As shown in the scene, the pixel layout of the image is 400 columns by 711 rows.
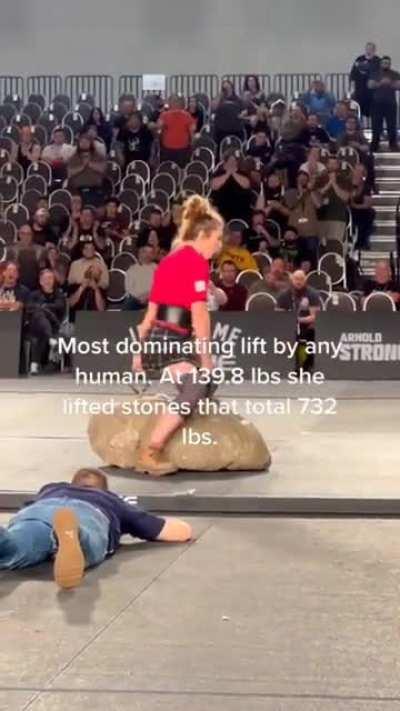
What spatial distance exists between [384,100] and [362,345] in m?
8.28

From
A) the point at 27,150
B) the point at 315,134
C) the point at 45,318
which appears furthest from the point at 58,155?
the point at 45,318

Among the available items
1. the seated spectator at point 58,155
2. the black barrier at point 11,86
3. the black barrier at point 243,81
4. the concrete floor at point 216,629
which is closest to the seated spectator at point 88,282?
the seated spectator at point 58,155

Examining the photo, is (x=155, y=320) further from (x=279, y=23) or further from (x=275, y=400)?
(x=279, y=23)

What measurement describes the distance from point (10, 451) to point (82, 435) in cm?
99

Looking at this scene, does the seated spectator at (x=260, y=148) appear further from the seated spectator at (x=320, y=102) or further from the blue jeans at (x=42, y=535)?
the blue jeans at (x=42, y=535)

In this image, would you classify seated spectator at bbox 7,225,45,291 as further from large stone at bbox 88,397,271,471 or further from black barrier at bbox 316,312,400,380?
large stone at bbox 88,397,271,471

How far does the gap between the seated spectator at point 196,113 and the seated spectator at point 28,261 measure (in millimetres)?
5215

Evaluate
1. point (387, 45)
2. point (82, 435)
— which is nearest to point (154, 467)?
point (82, 435)

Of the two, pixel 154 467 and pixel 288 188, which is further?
pixel 288 188

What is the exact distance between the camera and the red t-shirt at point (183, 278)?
329 inches

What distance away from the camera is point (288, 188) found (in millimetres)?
19984

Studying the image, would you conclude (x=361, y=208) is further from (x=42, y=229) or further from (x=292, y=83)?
(x=292, y=83)

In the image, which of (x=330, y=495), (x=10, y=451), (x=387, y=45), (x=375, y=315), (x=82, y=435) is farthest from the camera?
(x=387, y=45)

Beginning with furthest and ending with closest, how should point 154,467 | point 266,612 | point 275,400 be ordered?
point 275,400 < point 154,467 < point 266,612
